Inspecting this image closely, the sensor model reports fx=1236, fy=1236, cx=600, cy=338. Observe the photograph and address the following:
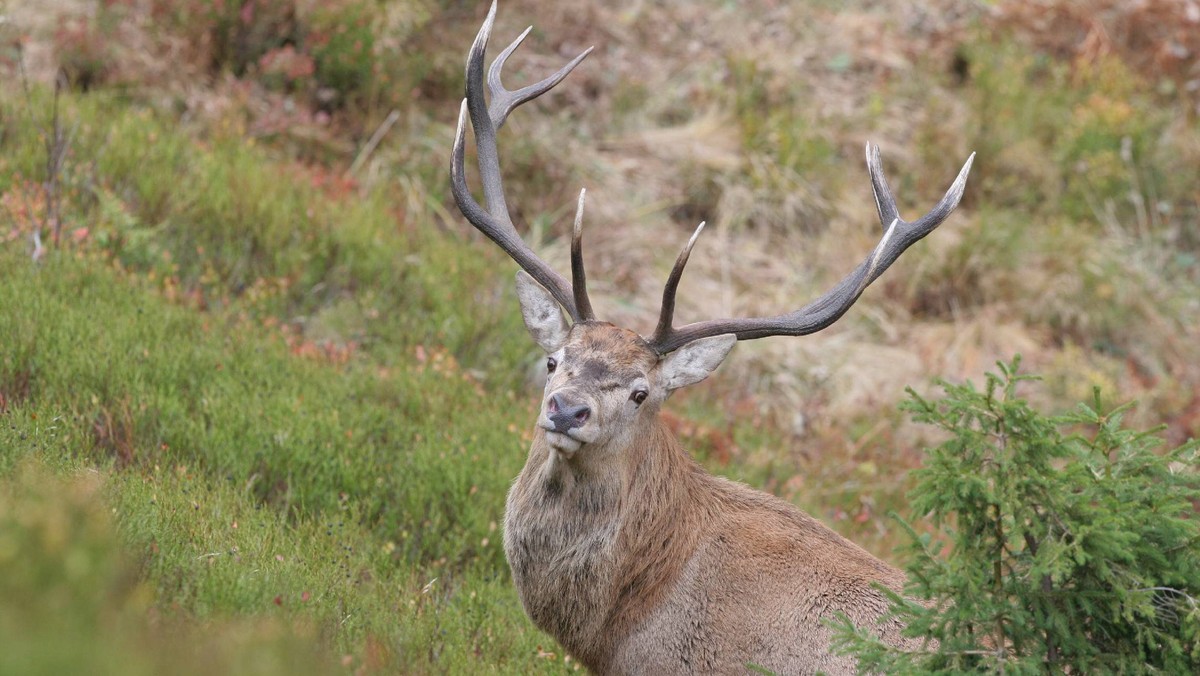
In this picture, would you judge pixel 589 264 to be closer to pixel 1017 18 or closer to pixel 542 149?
pixel 542 149

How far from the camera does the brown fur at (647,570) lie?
5117mm

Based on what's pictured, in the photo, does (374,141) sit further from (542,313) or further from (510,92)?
(542,313)

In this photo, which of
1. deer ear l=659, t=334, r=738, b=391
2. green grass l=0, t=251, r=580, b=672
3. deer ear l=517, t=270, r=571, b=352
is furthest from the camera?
deer ear l=517, t=270, r=571, b=352

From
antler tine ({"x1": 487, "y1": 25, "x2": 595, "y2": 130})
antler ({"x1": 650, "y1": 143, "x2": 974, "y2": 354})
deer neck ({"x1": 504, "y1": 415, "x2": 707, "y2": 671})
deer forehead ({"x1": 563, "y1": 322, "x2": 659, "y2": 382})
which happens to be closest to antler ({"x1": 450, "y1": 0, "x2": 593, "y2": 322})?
antler tine ({"x1": 487, "y1": 25, "x2": 595, "y2": 130})

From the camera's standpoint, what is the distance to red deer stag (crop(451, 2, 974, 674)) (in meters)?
5.11

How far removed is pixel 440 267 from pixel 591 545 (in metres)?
4.55

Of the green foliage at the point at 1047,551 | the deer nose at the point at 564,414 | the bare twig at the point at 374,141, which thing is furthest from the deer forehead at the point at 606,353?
the bare twig at the point at 374,141

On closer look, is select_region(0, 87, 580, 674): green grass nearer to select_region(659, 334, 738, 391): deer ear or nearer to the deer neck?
the deer neck

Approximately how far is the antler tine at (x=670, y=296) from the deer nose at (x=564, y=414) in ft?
1.98

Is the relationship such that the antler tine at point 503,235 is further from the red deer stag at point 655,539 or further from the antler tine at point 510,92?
the antler tine at point 510,92

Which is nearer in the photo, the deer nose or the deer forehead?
the deer nose

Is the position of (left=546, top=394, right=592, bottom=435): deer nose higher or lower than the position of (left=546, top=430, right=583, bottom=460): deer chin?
higher

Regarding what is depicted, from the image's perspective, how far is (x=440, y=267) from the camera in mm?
9375

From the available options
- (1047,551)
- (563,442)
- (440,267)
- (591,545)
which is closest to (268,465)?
(591,545)
